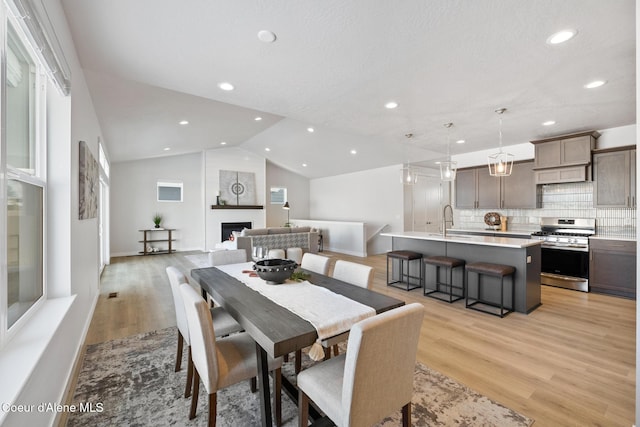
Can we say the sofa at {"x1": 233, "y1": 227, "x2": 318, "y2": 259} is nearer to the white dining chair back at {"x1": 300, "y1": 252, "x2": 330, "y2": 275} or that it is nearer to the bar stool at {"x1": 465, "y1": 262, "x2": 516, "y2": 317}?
the white dining chair back at {"x1": 300, "y1": 252, "x2": 330, "y2": 275}

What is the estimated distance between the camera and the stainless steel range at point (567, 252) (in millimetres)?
4418

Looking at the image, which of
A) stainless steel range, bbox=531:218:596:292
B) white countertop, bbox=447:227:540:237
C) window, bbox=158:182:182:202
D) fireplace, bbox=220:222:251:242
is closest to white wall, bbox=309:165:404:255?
white countertop, bbox=447:227:540:237

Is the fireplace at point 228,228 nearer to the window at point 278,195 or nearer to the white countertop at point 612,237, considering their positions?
the window at point 278,195

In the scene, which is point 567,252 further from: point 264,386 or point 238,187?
point 238,187

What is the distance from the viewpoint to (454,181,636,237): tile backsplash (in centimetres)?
444

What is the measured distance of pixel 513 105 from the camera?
3432mm

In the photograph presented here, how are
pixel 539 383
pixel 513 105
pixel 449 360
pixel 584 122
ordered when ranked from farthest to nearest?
1. pixel 584 122
2. pixel 513 105
3. pixel 449 360
4. pixel 539 383

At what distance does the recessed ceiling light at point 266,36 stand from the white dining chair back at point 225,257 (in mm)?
2125

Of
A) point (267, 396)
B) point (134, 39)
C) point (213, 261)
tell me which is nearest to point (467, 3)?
point (134, 39)

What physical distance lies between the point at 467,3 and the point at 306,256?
239cm

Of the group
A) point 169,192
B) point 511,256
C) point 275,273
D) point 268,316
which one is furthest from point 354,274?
point 169,192

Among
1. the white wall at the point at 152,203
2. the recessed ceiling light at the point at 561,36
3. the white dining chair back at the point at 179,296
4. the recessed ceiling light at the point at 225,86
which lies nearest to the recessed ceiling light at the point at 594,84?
the recessed ceiling light at the point at 561,36

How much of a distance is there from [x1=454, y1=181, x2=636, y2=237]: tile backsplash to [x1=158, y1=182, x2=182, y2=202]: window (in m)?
8.60

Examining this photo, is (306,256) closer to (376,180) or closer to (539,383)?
(539,383)
